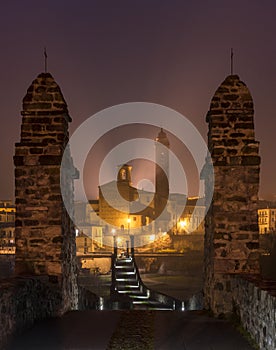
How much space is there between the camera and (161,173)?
77.6m

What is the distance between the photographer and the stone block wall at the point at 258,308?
15.7 feet

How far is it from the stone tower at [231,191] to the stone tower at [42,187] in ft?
8.06

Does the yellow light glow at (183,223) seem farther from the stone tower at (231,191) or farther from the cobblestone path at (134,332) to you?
the cobblestone path at (134,332)

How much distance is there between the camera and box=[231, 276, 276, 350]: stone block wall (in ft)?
15.7

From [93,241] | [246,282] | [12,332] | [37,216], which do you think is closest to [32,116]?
[37,216]

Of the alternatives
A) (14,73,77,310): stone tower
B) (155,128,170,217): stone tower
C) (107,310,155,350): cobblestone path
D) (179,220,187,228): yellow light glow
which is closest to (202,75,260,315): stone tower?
(107,310,155,350): cobblestone path

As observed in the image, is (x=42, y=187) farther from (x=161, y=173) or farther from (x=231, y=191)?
(x=161, y=173)

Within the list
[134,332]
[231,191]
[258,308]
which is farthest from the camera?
[231,191]

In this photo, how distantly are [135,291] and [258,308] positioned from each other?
19.1 meters

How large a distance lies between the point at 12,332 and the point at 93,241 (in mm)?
62276

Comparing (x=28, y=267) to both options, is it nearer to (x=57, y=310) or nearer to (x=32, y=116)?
(x=57, y=310)

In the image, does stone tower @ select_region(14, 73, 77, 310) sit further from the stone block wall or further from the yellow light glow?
the yellow light glow

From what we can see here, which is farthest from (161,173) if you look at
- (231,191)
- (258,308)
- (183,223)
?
(258,308)

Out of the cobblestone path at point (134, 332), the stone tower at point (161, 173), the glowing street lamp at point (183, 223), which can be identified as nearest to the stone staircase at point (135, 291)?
the cobblestone path at point (134, 332)
